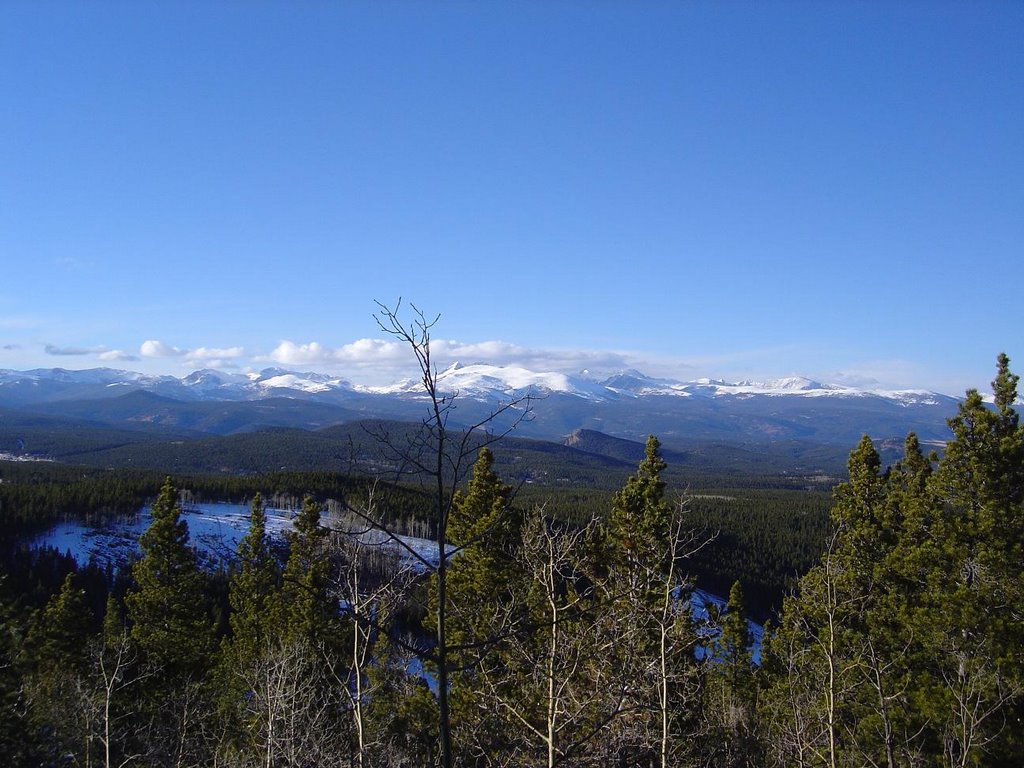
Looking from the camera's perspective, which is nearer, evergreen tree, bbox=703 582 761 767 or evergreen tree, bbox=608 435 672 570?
evergreen tree, bbox=608 435 672 570

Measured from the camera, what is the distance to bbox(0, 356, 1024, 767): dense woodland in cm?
880

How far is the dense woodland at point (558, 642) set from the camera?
8797mm

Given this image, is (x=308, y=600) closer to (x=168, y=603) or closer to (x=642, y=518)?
(x=168, y=603)

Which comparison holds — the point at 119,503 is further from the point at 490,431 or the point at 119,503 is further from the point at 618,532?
the point at 490,431

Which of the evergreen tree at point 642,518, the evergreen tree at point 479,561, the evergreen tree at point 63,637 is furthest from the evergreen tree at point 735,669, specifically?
the evergreen tree at point 63,637

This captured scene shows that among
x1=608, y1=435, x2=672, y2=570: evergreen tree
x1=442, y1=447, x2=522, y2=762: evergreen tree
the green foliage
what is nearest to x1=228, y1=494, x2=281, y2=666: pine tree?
x1=442, y1=447, x2=522, y2=762: evergreen tree

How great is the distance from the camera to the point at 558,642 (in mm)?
9156

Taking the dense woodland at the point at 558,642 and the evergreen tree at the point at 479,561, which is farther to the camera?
the evergreen tree at the point at 479,561

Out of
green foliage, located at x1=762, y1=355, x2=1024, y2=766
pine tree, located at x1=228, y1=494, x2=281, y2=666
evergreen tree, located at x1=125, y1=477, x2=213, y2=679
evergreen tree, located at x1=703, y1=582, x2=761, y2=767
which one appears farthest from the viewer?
evergreen tree, located at x1=703, y1=582, x2=761, y2=767

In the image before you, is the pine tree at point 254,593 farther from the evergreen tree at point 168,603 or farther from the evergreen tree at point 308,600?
the evergreen tree at point 168,603

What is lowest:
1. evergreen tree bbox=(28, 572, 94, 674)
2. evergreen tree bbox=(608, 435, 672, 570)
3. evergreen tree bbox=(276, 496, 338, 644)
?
evergreen tree bbox=(28, 572, 94, 674)

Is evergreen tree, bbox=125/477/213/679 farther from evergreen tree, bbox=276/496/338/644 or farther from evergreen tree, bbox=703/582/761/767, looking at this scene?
evergreen tree, bbox=703/582/761/767

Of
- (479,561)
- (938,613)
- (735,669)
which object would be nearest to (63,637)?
(479,561)

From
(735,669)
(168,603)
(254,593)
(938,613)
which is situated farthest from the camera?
(735,669)
